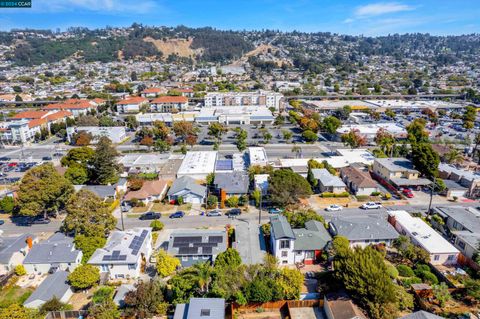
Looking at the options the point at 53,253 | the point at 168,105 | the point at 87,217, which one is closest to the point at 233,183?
the point at 87,217

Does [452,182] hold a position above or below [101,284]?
above

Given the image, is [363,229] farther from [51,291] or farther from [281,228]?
[51,291]

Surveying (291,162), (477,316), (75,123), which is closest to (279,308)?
(477,316)

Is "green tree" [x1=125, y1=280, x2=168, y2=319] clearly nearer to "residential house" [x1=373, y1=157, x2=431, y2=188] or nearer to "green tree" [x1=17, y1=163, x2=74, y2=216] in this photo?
"green tree" [x1=17, y1=163, x2=74, y2=216]

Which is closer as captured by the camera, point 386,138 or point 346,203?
point 346,203

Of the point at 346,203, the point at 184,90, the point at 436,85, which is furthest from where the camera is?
the point at 436,85

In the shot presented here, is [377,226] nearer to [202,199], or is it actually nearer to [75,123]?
[202,199]

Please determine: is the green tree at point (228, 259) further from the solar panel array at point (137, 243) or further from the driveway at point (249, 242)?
the solar panel array at point (137, 243)

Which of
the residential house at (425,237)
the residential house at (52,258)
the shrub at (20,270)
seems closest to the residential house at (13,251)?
the shrub at (20,270)
